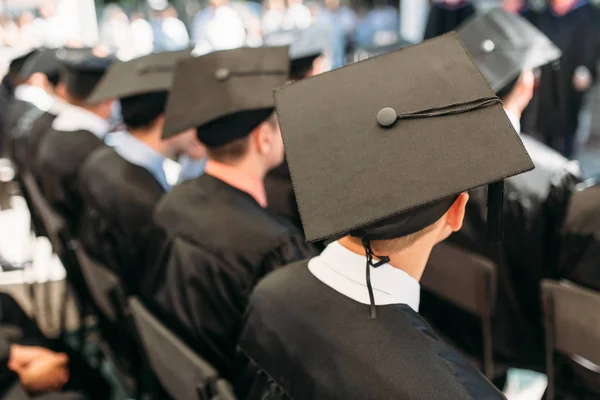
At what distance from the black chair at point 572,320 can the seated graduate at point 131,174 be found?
143 centimetres

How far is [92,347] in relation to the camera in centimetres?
341

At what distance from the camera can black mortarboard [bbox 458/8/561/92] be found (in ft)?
8.42

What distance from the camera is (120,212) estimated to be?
2535 millimetres

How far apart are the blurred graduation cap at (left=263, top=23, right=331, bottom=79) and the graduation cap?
1412 mm

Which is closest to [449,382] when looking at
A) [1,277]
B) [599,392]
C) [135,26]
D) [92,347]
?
[599,392]

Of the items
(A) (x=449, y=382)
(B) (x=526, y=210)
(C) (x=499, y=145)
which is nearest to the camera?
(A) (x=449, y=382)

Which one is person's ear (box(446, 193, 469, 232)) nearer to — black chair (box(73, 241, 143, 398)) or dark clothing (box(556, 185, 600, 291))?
dark clothing (box(556, 185, 600, 291))

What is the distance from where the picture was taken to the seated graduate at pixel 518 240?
2.23 m

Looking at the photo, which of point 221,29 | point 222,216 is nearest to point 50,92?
point 222,216

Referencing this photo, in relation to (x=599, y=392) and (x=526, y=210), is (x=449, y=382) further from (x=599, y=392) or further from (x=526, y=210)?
(x=526, y=210)

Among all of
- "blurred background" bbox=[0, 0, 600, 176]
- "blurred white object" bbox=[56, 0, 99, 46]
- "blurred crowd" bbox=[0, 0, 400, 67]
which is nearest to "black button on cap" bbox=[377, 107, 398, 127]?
"blurred background" bbox=[0, 0, 600, 176]

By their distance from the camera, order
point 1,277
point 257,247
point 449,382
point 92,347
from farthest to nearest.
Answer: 1. point 1,277
2. point 92,347
3. point 257,247
4. point 449,382

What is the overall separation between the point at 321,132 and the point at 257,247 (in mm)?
590

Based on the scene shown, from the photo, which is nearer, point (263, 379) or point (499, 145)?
point (499, 145)
